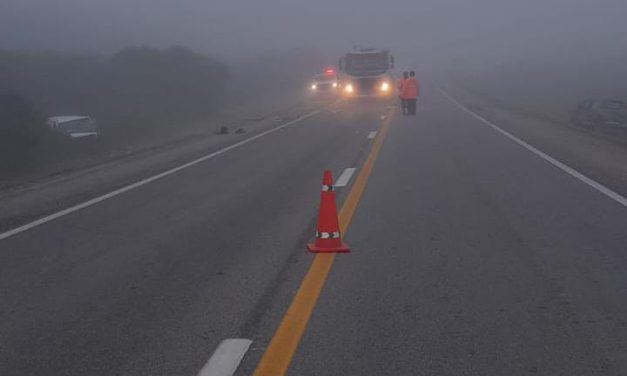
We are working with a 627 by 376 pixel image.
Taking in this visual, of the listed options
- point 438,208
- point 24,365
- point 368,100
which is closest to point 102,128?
point 368,100

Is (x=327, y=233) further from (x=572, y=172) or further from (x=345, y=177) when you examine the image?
(x=572, y=172)

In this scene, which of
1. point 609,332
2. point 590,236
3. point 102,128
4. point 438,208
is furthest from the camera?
point 102,128

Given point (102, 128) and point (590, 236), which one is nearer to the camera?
point (590, 236)

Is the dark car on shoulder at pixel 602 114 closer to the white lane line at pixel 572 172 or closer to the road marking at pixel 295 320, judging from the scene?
the white lane line at pixel 572 172

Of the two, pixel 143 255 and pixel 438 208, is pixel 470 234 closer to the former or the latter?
pixel 438 208

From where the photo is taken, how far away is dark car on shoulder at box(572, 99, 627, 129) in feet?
103

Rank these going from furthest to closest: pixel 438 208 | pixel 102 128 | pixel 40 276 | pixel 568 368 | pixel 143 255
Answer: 1. pixel 102 128
2. pixel 438 208
3. pixel 143 255
4. pixel 40 276
5. pixel 568 368

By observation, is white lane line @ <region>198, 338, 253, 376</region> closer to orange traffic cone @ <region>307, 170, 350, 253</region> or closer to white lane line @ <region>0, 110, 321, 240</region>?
orange traffic cone @ <region>307, 170, 350, 253</region>

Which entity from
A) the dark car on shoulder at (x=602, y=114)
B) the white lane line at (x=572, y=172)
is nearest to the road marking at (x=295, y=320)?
the white lane line at (x=572, y=172)

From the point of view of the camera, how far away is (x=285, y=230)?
34.3ft

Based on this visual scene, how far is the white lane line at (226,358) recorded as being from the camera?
18.1ft

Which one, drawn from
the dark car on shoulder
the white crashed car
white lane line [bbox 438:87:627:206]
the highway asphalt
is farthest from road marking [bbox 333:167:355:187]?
the white crashed car

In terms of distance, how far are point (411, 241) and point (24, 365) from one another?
481cm

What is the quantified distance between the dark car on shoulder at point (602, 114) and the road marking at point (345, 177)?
1659 centimetres
